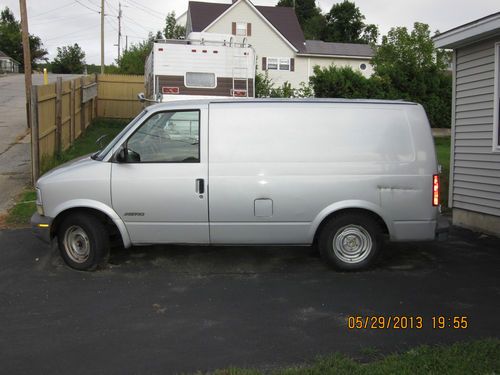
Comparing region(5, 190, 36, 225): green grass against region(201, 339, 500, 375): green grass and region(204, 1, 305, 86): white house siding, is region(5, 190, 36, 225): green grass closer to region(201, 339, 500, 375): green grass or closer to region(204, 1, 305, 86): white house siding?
region(201, 339, 500, 375): green grass

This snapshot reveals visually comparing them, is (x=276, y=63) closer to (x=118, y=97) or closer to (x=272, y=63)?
(x=272, y=63)

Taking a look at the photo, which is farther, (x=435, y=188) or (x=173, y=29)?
(x=173, y=29)

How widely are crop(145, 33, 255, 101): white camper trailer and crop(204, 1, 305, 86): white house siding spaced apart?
82.1 ft

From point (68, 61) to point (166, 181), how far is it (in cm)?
6815

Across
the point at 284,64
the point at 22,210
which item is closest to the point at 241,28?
the point at 284,64

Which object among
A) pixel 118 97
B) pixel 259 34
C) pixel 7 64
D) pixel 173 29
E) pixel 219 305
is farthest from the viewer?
pixel 7 64

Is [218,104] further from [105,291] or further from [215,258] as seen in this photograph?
[105,291]

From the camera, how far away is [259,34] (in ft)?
129

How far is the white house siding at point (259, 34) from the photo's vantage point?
39.0m

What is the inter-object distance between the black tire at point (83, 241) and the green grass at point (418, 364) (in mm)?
2873

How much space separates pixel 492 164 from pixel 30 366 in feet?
22.3

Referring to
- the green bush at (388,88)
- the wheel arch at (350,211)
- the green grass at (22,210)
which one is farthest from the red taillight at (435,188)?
the green bush at (388,88)

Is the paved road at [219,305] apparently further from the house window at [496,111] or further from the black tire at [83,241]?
the house window at [496,111]

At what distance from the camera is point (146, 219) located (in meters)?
6.04
